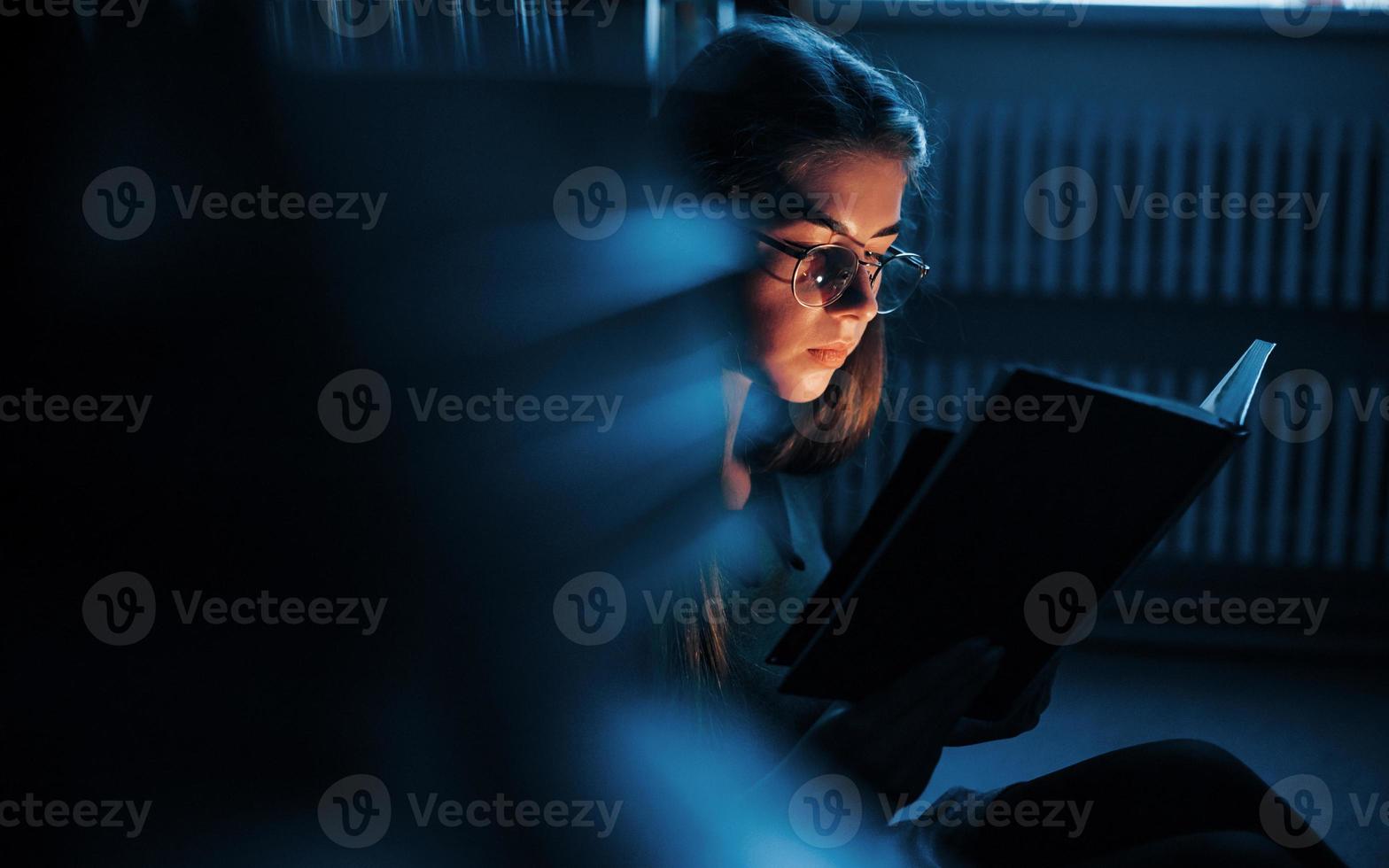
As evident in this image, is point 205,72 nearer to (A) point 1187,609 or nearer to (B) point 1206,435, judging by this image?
(B) point 1206,435

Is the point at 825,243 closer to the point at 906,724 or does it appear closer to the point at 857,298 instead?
the point at 857,298

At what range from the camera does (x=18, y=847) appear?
0.70 meters

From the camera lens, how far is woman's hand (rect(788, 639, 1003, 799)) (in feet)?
2.63

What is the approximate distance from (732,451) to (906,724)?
1.69 feet

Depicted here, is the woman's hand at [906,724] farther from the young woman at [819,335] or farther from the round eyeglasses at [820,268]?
the round eyeglasses at [820,268]

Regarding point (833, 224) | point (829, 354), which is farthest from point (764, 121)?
point (829, 354)

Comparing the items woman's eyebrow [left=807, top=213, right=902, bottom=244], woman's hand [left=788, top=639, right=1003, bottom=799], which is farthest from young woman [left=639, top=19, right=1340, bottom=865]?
woman's hand [left=788, top=639, right=1003, bottom=799]

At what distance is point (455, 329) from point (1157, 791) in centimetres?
83

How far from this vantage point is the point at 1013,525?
30.4 inches

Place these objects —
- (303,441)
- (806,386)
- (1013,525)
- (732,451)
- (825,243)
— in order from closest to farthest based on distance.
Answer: (303,441)
(1013,525)
(825,243)
(806,386)
(732,451)

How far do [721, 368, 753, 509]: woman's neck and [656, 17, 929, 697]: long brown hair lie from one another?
0.15 m

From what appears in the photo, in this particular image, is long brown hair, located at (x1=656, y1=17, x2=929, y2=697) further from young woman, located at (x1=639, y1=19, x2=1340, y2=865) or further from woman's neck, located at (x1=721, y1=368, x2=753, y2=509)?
woman's neck, located at (x1=721, y1=368, x2=753, y2=509)

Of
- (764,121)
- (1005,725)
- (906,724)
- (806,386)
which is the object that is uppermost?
(764,121)

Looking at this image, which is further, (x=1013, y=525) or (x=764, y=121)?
(x=764, y=121)
